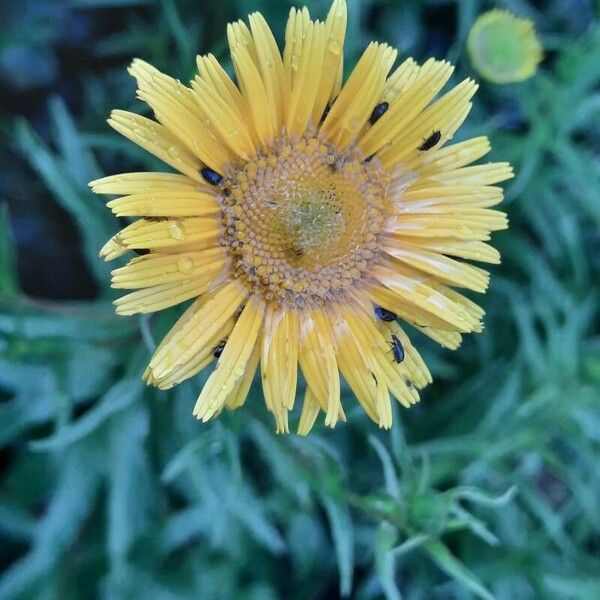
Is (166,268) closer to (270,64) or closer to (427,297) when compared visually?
(270,64)

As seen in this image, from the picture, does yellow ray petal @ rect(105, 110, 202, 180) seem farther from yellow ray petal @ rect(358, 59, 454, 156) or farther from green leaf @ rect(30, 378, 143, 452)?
green leaf @ rect(30, 378, 143, 452)

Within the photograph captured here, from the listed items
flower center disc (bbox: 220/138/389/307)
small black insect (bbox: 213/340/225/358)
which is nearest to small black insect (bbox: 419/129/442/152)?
flower center disc (bbox: 220/138/389/307)

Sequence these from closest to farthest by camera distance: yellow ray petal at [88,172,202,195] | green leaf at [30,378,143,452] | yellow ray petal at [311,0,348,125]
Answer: yellow ray petal at [88,172,202,195] < yellow ray petal at [311,0,348,125] < green leaf at [30,378,143,452]

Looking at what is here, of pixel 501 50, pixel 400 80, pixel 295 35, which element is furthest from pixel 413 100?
pixel 501 50

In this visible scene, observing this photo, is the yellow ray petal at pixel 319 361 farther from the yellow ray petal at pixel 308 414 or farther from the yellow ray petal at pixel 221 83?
the yellow ray petal at pixel 221 83

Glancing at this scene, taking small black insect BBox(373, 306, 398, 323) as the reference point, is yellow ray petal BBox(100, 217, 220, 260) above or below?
above
